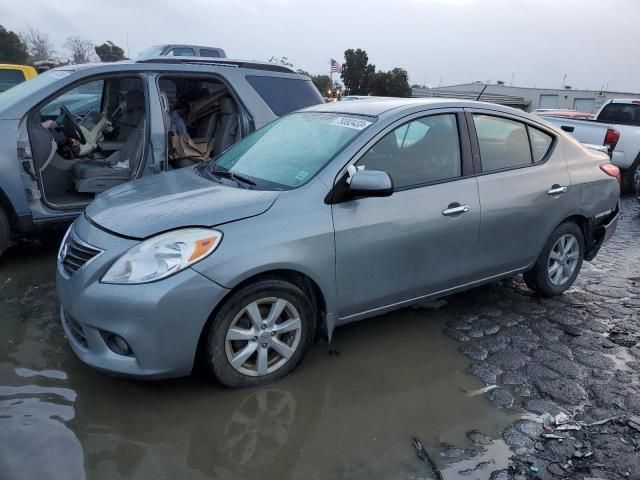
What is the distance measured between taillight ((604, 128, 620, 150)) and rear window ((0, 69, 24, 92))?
39.2 feet

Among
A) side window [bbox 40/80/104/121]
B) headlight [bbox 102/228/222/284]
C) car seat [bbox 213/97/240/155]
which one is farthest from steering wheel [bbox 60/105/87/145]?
headlight [bbox 102/228/222/284]

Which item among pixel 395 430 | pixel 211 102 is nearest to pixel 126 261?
pixel 395 430

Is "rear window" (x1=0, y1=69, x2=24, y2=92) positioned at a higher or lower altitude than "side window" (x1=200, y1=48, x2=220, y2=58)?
lower

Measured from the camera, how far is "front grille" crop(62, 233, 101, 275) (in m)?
3.05

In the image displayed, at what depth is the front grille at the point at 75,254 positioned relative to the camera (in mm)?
3047

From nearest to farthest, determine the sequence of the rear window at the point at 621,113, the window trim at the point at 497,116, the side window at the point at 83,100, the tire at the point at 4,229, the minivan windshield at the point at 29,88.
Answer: the window trim at the point at 497,116, the tire at the point at 4,229, the minivan windshield at the point at 29,88, the side window at the point at 83,100, the rear window at the point at 621,113

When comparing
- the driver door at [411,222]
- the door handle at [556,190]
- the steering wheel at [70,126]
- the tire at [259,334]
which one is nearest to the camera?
the tire at [259,334]

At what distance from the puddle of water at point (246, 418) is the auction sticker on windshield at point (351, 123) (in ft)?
4.95

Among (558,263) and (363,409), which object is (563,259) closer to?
(558,263)

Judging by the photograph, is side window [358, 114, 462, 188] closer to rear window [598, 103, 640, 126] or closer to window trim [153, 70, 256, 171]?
window trim [153, 70, 256, 171]

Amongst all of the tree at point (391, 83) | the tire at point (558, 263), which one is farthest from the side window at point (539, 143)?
the tree at point (391, 83)

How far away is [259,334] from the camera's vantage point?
10.2ft

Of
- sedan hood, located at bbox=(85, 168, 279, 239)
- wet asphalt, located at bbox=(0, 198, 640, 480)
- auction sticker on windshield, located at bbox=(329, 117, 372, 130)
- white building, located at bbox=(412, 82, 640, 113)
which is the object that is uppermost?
auction sticker on windshield, located at bbox=(329, 117, 372, 130)

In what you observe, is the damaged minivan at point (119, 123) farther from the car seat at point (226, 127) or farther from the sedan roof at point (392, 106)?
the sedan roof at point (392, 106)
